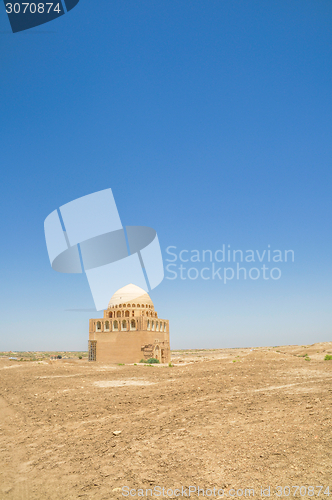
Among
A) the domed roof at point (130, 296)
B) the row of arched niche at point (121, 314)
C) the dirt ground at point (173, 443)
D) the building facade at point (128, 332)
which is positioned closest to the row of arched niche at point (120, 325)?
the building facade at point (128, 332)

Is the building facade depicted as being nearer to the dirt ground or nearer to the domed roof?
the domed roof

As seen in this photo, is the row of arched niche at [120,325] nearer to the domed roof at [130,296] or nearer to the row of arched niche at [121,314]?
the row of arched niche at [121,314]

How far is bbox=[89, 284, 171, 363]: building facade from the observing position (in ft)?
130

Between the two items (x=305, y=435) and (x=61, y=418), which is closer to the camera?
(x=305, y=435)

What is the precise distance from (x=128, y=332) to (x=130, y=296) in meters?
5.93

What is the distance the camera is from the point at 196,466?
6.05m

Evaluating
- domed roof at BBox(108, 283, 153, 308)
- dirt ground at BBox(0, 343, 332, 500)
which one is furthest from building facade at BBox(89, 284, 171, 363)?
dirt ground at BBox(0, 343, 332, 500)

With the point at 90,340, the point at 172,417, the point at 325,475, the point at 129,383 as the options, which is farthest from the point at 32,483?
the point at 90,340

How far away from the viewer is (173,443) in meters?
7.17

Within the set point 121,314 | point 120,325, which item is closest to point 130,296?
point 121,314

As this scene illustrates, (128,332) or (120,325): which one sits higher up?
(120,325)

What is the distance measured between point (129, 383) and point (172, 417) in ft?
25.4

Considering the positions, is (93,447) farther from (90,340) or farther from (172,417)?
(90,340)

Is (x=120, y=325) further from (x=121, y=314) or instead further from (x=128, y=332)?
(x=121, y=314)
